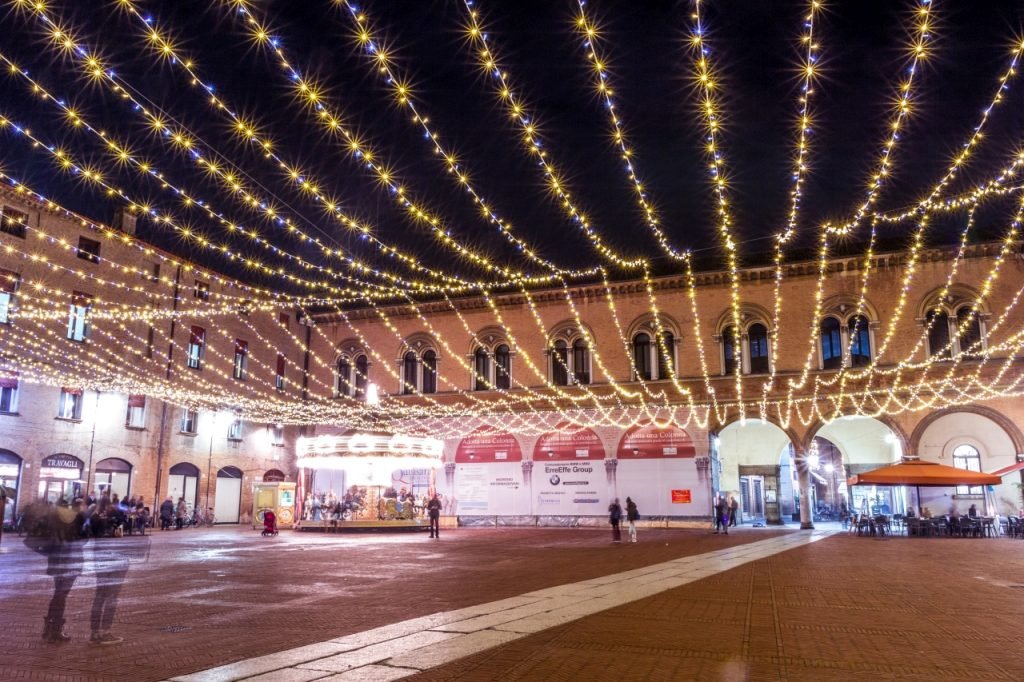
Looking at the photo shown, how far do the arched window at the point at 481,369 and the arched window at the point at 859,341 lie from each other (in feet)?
47.2

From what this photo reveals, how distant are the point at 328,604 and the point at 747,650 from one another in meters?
5.16

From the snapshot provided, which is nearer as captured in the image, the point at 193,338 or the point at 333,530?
the point at 333,530

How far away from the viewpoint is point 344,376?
35094 mm

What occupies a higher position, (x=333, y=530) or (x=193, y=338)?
(x=193, y=338)

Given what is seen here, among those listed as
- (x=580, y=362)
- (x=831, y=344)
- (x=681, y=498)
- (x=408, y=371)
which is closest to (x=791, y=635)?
(x=681, y=498)

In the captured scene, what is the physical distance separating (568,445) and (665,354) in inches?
208

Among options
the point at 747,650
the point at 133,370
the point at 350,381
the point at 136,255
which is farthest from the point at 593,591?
the point at 350,381

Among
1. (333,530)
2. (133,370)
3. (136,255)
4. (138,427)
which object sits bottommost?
(333,530)

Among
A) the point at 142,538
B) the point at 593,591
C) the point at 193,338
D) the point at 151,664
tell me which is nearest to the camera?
the point at 151,664

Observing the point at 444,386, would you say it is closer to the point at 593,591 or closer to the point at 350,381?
the point at 350,381

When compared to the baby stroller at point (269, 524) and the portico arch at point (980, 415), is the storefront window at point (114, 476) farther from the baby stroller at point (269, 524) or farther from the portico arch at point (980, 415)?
the portico arch at point (980, 415)

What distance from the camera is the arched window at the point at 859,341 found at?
91.6ft

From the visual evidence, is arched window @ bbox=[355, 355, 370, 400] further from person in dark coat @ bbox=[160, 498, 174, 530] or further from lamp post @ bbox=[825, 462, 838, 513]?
lamp post @ bbox=[825, 462, 838, 513]

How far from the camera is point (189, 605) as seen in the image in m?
9.18
